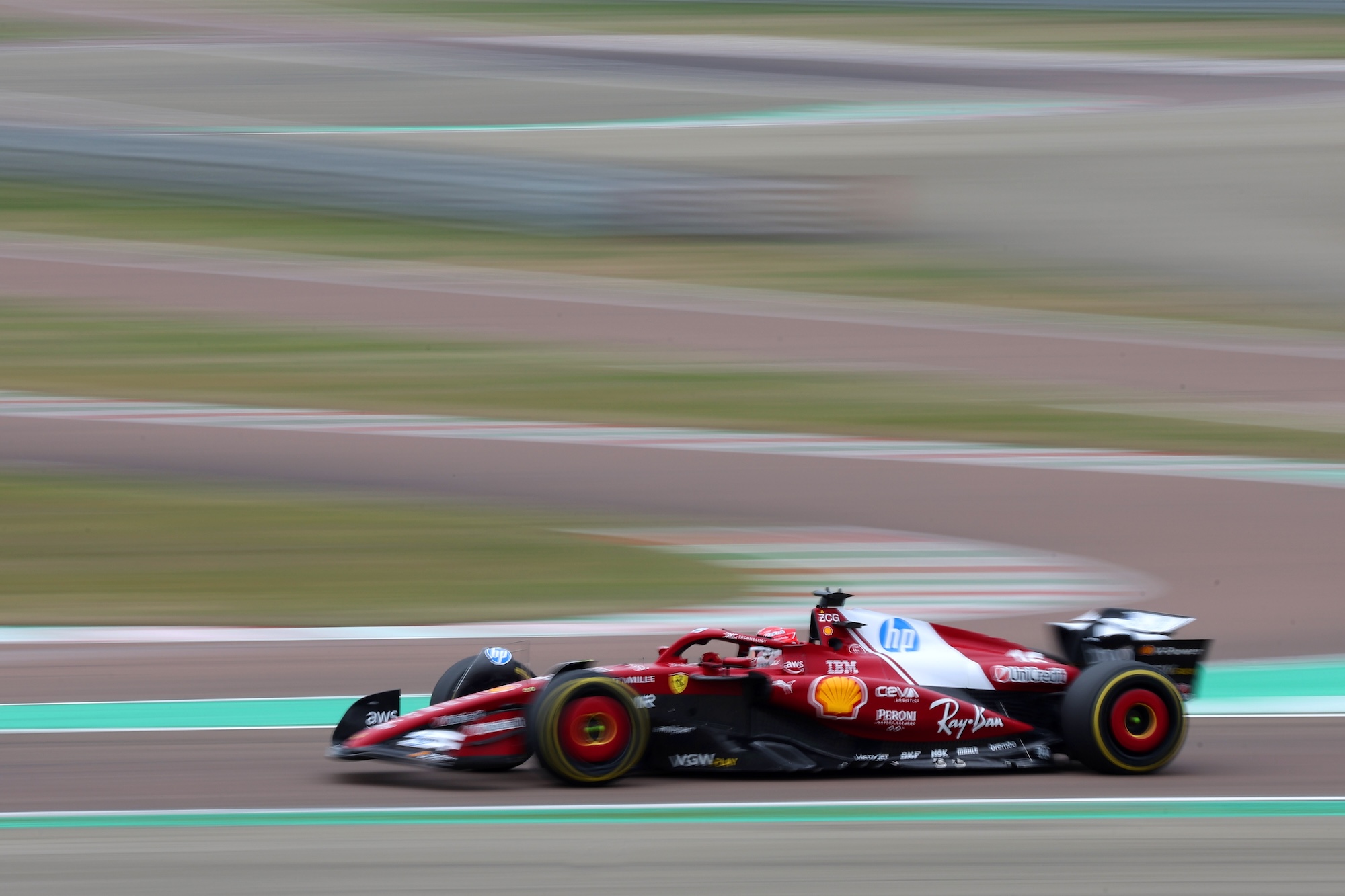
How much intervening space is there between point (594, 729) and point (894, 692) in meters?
1.16

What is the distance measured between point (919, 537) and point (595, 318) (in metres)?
8.65

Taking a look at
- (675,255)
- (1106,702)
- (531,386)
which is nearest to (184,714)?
(1106,702)

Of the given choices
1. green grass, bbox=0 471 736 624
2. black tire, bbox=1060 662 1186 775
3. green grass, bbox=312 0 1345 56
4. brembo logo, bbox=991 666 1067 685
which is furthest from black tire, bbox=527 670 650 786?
green grass, bbox=312 0 1345 56

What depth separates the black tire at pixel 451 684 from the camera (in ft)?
23.3

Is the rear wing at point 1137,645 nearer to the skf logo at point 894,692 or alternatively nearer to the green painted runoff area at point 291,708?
the skf logo at point 894,692

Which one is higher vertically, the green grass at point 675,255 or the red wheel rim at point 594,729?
the green grass at point 675,255

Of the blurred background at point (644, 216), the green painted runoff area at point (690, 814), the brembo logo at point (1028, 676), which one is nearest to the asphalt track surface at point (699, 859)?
the green painted runoff area at point (690, 814)

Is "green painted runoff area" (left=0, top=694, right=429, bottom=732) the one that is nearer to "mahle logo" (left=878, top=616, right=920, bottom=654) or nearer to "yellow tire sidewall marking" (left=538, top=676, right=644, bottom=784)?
"yellow tire sidewall marking" (left=538, top=676, right=644, bottom=784)

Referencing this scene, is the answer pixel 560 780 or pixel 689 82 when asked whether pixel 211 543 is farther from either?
pixel 689 82

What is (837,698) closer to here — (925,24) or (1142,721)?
(1142,721)

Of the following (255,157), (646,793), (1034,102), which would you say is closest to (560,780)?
(646,793)

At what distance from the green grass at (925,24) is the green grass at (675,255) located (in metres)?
14.0

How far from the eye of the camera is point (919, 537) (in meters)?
13.6

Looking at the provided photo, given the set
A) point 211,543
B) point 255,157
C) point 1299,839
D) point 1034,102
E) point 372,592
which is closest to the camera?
point 1299,839
